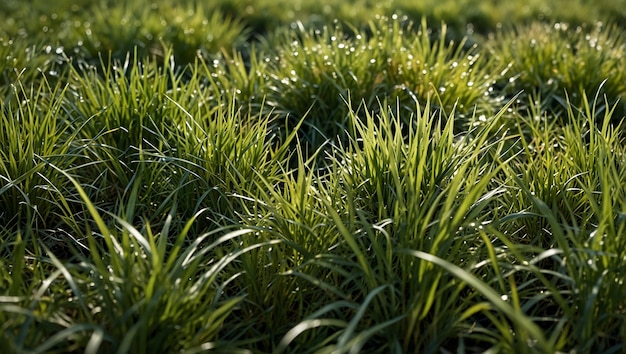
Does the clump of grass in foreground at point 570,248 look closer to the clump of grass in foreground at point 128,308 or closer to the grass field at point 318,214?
the grass field at point 318,214

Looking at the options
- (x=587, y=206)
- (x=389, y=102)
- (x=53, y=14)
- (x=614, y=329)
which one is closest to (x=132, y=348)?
(x=614, y=329)

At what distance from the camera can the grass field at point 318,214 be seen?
142cm

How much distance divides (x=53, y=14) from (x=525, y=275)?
10.5ft

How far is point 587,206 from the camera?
192cm

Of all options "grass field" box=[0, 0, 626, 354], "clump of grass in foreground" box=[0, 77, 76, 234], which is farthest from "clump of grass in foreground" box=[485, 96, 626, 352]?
"clump of grass in foreground" box=[0, 77, 76, 234]

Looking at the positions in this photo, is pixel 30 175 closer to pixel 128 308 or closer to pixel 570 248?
pixel 128 308

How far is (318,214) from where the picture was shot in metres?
1.75

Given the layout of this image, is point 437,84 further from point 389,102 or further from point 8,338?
point 8,338

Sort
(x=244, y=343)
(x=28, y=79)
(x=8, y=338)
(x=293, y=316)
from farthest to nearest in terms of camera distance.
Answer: (x=28, y=79) → (x=293, y=316) → (x=244, y=343) → (x=8, y=338)

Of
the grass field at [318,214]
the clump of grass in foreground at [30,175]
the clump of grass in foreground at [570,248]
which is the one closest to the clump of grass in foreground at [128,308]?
the grass field at [318,214]

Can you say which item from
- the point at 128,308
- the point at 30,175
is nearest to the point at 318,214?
the point at 128,308

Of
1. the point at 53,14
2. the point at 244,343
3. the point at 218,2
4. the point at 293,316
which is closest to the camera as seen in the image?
the point at 244,343

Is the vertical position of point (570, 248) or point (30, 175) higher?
point (570, 248)

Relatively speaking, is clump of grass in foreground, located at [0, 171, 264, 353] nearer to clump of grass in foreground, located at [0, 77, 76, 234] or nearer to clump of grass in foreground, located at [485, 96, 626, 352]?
clump of grass in foreground, located at [0, 77, 76, 234]
